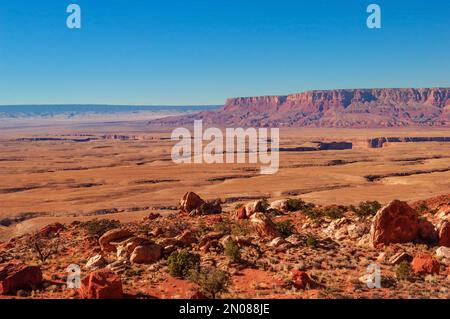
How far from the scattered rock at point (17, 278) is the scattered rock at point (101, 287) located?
2.46m

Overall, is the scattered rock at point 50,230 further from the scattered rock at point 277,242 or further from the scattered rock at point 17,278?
the scattered rock at point 277,242

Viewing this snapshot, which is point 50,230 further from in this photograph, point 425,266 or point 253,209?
point 425,266

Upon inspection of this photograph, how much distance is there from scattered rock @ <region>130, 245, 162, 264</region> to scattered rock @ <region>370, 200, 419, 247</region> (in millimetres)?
9520

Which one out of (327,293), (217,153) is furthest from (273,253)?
(217,153)

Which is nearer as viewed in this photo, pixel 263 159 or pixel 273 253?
pixel 273 253

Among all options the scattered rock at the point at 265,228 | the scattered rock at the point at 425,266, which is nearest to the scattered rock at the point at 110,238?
the scattered rock at the point at 265,228

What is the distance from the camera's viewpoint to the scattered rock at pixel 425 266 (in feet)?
48.8

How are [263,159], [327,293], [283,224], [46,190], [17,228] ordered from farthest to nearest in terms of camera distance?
[263,159] < [46,190] < [17,228] < [283,224] < [327,293]

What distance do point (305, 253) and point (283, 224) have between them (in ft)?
15.1

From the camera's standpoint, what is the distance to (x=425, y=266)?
1492 centimetres

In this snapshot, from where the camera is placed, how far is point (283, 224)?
22.1 m

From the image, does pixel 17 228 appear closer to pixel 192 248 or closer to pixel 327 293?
pixel 192 248

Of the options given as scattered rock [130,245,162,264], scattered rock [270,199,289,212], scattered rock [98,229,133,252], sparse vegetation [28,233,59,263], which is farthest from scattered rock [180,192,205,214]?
scattered rock [130,245,162,264]

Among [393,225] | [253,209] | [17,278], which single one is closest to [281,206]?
[253,209]
